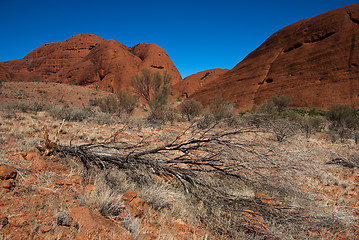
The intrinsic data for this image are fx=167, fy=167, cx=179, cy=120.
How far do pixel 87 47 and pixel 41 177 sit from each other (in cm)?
6134

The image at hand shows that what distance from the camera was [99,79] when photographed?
41.7 metres

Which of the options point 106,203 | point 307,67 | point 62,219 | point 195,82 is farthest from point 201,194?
point 195,82

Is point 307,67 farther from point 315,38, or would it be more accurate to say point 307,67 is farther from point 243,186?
point 243,186

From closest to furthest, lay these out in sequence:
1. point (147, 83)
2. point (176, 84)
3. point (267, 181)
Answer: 1. point (267, 181)
2. point (147, 83)
3. point (176, 84)

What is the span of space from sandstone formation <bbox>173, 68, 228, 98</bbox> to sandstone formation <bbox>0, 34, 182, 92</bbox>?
416 centimetres

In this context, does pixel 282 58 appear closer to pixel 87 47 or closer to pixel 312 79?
pixel 312 79

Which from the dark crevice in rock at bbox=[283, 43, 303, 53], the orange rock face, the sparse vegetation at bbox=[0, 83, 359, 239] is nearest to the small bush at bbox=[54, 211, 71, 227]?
the sparse vegetation at bbox=[0, 83, 359, 239]

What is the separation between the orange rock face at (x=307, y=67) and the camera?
21.1 m

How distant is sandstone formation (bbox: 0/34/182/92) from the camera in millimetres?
41003

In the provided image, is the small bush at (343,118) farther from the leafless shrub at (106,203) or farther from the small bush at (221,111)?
the leafless shrub at (106,203)

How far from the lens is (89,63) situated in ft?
146

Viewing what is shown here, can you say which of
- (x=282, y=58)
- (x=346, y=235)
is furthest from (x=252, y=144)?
(x=282, y=58)

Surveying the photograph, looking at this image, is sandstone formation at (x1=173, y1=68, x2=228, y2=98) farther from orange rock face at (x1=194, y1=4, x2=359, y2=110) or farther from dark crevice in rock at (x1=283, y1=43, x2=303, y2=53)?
dark crevice in rock at (x1=283, y1=43, x2=303, y2=53)

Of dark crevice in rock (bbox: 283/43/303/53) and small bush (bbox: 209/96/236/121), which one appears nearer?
small bush (bbox: 209/96/236/121)
